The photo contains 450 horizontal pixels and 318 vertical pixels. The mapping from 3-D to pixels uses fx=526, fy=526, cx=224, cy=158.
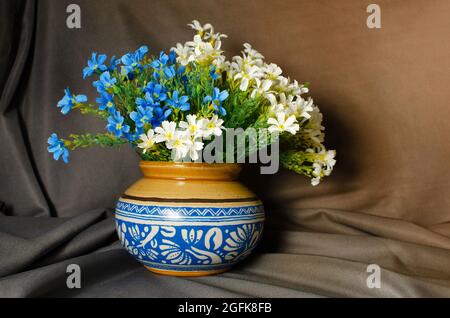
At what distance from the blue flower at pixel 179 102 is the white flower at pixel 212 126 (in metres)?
0.05

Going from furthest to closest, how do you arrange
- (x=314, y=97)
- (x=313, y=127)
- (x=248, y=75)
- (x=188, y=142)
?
(x=314, y=97) → (x=313, y=127) → (x=248, y=75) → (x=188, y=142)

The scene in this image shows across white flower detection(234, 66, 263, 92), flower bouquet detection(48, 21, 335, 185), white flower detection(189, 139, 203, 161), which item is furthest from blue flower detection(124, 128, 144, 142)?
white flower detection(234, 66, 263, 92)

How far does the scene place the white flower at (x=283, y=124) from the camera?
3.33 ft

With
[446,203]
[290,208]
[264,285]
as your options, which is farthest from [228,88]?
[446,203]

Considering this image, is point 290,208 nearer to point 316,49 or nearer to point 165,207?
point 316,49

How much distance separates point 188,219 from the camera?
1001 millimetres

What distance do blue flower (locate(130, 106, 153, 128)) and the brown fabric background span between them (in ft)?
1.85

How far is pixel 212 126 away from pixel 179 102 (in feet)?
0.25

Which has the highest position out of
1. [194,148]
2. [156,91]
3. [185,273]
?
[156,91]

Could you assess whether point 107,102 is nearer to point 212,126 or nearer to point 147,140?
point 147,140

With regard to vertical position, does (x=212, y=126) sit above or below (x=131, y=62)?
below

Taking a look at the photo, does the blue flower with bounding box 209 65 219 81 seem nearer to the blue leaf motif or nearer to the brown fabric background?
the blue leaf motif

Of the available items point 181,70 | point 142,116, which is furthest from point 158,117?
point 181,70

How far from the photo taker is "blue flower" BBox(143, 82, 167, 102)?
99cm
